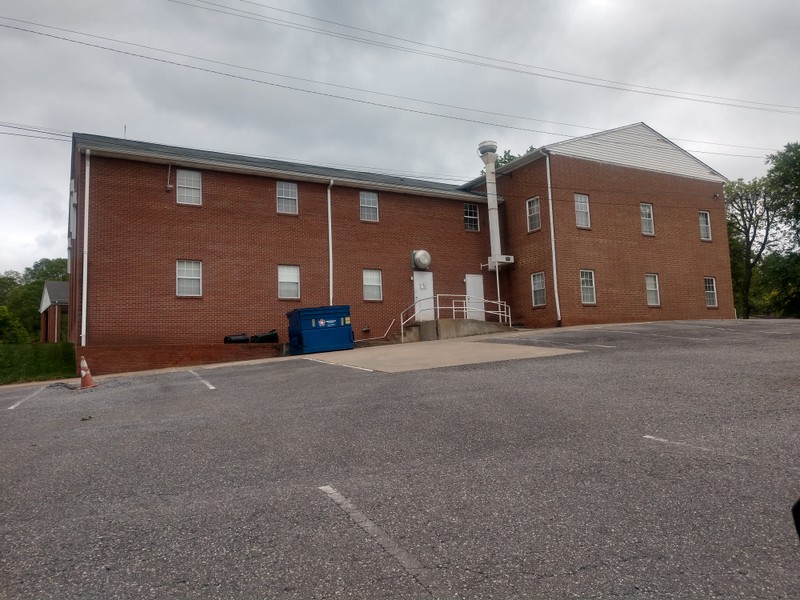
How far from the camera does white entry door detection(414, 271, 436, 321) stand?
24156 mm

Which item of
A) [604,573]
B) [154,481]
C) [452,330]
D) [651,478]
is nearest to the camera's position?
[604,573]

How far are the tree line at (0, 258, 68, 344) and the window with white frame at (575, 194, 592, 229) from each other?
5076 cm

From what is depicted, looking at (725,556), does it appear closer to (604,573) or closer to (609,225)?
(604,573)

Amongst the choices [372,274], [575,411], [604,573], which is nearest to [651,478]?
[604,573]

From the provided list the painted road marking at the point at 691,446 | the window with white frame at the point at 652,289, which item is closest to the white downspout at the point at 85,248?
the painted road marking at the point at 691,446

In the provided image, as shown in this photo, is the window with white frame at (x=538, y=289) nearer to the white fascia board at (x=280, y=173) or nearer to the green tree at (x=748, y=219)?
the white fascia board at (x=280, y=173)

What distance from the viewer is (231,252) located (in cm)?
2041

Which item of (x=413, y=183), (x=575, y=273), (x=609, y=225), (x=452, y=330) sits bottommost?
(x=452, y=330)

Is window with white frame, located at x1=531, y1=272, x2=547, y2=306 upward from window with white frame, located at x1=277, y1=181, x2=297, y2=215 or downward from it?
downward

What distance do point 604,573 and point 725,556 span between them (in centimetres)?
77

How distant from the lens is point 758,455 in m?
5.15

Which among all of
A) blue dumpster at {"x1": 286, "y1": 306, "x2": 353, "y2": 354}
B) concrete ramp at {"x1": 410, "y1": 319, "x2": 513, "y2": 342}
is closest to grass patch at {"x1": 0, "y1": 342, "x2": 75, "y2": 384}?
blue dumpster at {"x1": 286, "y1": 306, "x2": 353, "y2": 354}

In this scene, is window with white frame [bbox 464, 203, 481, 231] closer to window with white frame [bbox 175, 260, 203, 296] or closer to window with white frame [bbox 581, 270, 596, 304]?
window with white frame [bbox 581, 270, 596, 304]

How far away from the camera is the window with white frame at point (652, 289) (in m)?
25.7
